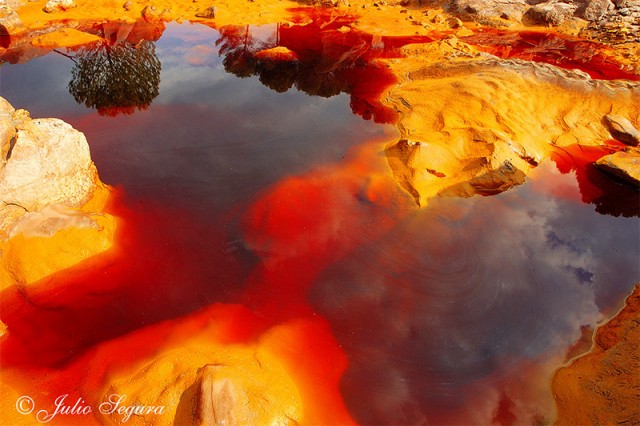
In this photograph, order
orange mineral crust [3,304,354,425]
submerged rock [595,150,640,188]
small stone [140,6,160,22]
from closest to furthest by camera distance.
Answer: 1. orange mineral crust [3,304,354,425]
2. submerged rock [595,150,640,188]
3. small stone [140,6,160,22]

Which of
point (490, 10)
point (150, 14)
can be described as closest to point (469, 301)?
point (490, 10)

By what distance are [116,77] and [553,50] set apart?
1661 cm

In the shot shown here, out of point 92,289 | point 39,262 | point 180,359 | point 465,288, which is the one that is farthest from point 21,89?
point 465,288

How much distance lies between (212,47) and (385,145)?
30.0ft

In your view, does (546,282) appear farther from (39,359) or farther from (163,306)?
(39,359)

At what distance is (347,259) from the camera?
691cm

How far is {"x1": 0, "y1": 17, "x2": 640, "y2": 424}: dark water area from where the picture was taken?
5.45 metres

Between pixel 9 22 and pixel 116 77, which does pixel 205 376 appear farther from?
pixel 9 22

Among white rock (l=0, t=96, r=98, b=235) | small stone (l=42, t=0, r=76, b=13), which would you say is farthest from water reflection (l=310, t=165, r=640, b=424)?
small stone (l=42, t=0, r=76, b=13)

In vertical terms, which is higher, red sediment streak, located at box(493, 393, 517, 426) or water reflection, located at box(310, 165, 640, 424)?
water reflection, located at box(310, 165, 640, 424)

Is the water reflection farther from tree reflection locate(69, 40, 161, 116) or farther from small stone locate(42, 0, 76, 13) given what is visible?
small stone locate(42, 0, 76, 13)

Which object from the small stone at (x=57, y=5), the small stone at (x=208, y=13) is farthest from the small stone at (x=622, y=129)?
the small stone at (x=57, y=5)

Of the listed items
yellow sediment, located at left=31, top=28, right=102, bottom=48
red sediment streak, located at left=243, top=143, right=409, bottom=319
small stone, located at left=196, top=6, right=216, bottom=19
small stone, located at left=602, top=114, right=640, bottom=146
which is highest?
small stone, located at left=196, top=6, right=216, bottom=19

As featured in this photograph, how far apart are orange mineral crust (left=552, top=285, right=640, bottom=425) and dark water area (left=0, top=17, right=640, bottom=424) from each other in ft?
0.86
